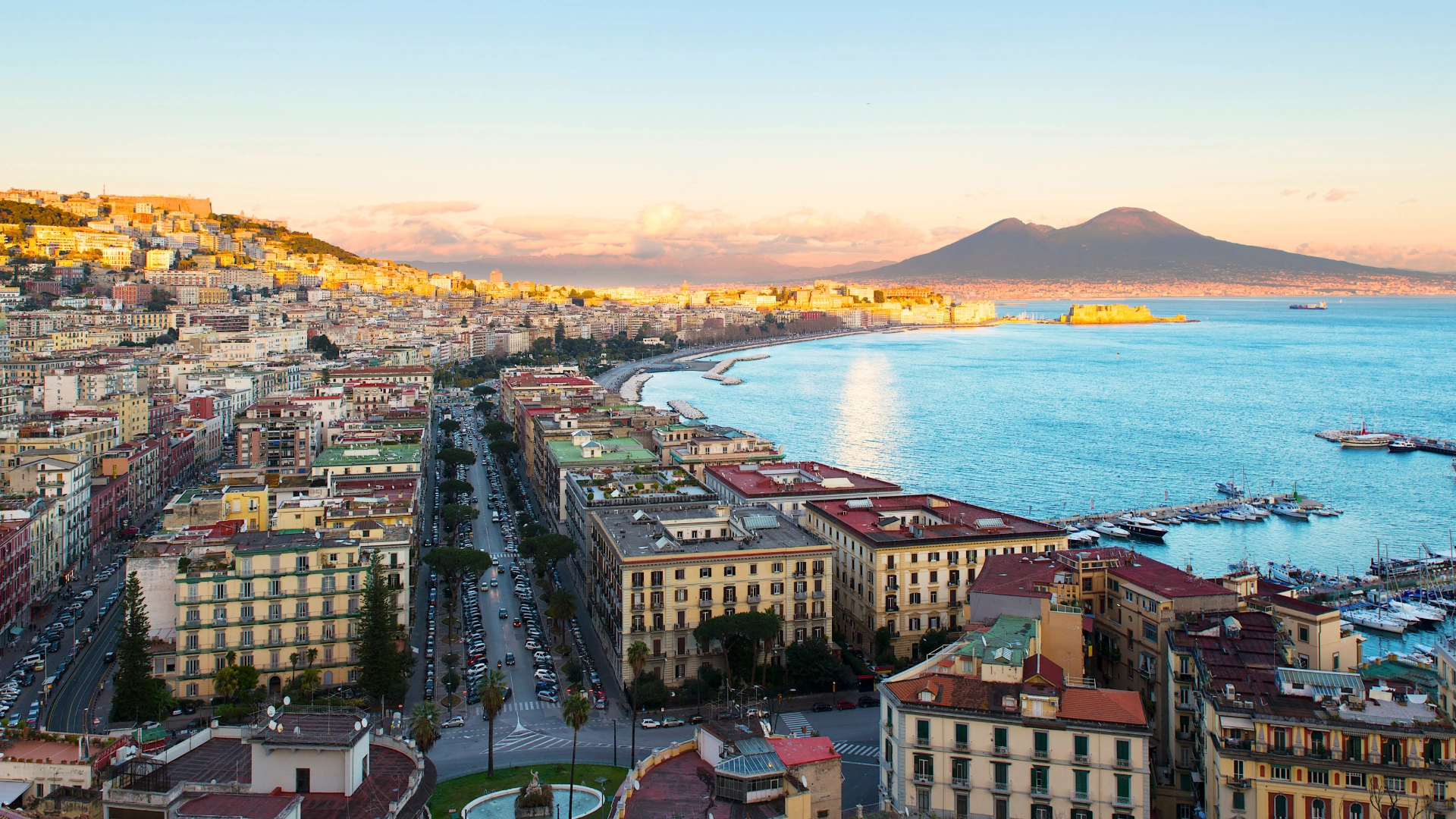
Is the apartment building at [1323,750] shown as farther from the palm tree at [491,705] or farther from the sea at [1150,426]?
the sea at [1150,426]

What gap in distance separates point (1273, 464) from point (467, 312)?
105153 mm

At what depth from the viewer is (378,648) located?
64.2ft

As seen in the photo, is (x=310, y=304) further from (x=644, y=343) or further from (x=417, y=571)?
(x=417, y=571)

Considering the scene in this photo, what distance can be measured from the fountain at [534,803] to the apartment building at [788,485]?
13.0 meters

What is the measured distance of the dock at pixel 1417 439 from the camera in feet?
184

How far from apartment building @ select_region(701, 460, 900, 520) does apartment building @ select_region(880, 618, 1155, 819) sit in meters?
13.3

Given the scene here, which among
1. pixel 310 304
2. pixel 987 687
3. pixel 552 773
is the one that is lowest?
pixel 552 773

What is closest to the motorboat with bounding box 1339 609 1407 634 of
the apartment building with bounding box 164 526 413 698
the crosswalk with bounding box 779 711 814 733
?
the crosswalk with bounding box 779 711 814 733

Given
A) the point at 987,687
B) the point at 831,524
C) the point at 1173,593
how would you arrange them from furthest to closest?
1. the point at 831,524
2. the point at 1173,593
3. the point at 987,687

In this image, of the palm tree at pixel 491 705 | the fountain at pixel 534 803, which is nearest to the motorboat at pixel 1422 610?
the fountain at pixel 534 803

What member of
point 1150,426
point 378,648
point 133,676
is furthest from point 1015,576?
point 1150,426

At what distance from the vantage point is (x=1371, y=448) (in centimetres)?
5800

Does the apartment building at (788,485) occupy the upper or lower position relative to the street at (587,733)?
upper

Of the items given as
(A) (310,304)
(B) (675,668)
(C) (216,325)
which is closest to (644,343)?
(A) (310,304)
